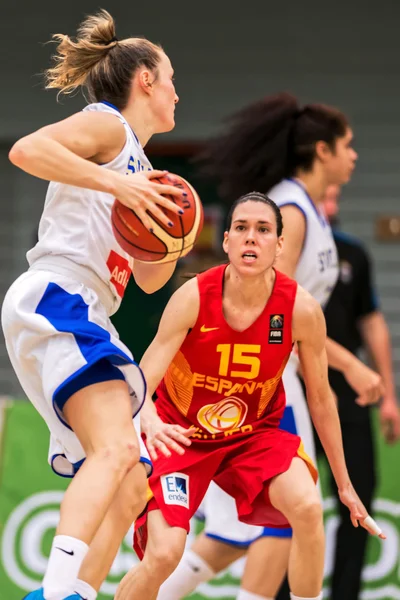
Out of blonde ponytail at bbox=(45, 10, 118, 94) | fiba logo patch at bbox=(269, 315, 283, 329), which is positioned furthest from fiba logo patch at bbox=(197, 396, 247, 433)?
blonde ponytail at bbox=(45, 10, 118, 94)

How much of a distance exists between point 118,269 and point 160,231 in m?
0.29

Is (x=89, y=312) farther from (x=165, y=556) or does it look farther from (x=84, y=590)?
(x=165, y=556)

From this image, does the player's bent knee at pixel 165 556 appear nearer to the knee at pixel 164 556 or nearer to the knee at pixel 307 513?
the knee at pixel 164 556

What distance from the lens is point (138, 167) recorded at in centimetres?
372

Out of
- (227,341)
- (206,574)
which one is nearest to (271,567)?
(206,574)

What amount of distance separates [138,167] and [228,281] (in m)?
0.81

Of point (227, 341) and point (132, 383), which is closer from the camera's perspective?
point (132, 383)

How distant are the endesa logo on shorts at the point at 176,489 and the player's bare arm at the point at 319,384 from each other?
573mm

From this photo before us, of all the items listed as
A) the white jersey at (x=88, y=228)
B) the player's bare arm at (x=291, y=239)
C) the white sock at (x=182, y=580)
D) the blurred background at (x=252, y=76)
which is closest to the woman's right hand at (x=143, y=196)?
the white jersey at (x=88, y=228)

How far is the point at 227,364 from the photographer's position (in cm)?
428

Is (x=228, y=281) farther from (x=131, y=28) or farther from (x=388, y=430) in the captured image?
(x=131, y=28)

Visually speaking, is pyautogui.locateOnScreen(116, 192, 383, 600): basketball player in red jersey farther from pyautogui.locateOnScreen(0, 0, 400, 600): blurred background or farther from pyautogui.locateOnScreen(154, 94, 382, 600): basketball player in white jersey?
pyautogui.locateOnScreen(0, 0, 400, 600): blurred background

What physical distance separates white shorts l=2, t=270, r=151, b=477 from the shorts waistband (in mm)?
26

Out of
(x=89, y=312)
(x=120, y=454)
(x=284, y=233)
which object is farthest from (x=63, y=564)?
(x=284, y=233)
